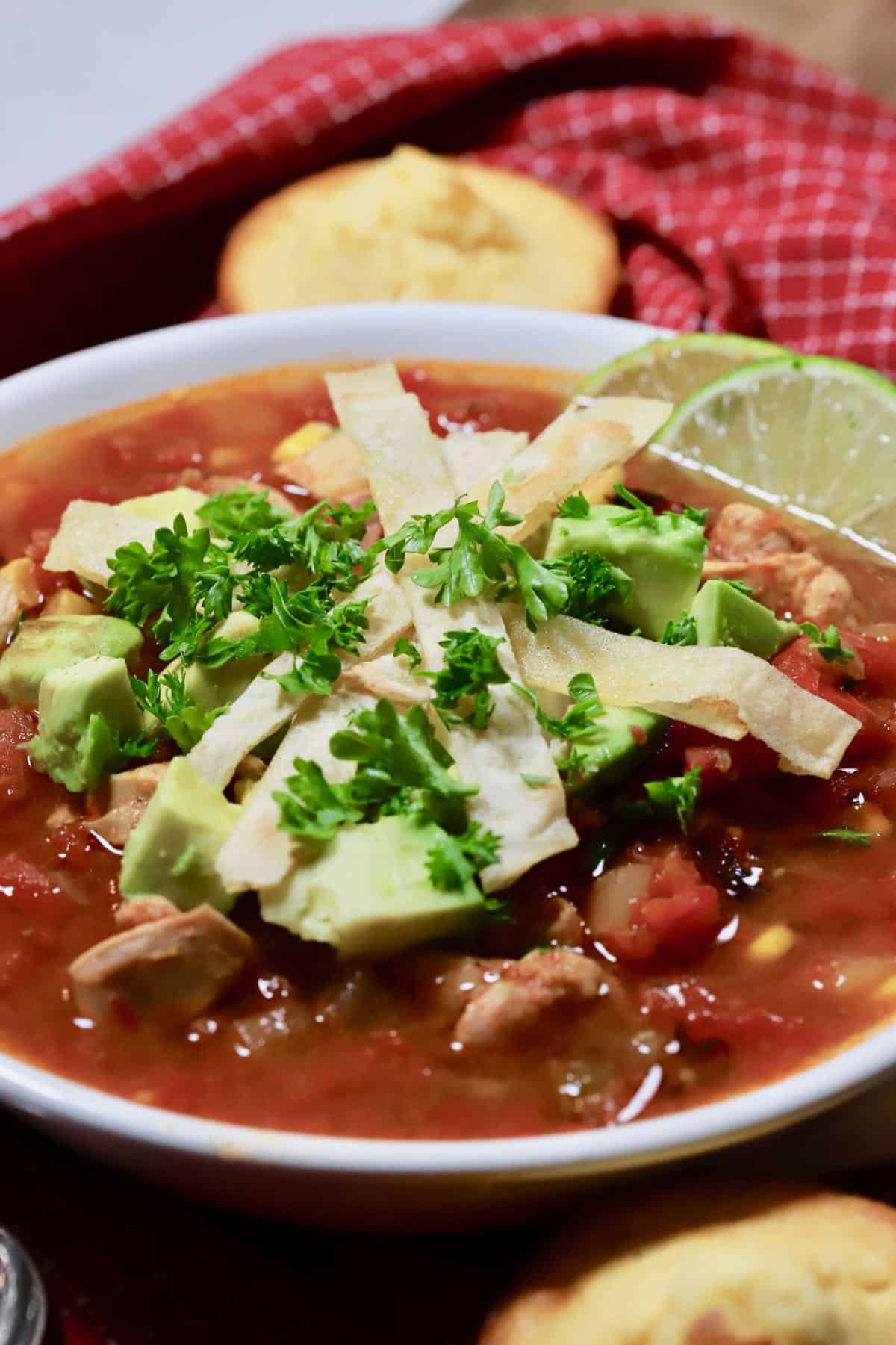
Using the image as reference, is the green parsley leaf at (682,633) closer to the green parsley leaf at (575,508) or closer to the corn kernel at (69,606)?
the green parsley leaf at (575,508)

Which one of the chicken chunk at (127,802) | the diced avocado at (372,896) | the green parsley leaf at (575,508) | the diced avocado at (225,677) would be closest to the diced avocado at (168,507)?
the diced avocado at (225,677)

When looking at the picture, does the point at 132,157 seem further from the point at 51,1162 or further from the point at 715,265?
the point at 51,1162

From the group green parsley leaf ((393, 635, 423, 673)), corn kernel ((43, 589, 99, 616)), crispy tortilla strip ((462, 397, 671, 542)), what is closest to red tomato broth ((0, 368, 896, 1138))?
corn kernel ((43, 589, 99, 616))

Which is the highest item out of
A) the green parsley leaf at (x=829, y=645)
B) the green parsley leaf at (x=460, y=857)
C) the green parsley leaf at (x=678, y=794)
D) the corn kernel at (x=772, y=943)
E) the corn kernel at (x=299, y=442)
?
the corn kernel at (x=299, y=442)

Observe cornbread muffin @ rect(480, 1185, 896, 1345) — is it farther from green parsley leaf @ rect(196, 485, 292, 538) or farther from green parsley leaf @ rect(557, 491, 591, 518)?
green parsley leaf @ rect(196, 485, 292, 538)

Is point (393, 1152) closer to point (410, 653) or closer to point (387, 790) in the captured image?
point (387, 790)

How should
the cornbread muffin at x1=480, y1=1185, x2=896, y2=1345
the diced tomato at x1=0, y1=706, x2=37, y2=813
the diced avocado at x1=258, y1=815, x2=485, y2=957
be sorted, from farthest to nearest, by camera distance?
1. the diced tomato at x1=0, y1=706, x2=37, y2=813
2. the diced avocado at x1=258, y1=815, x2=485, y2=957
3. the cornbread muffin at x1=480, y1=1185, x2=896, y2=1345
